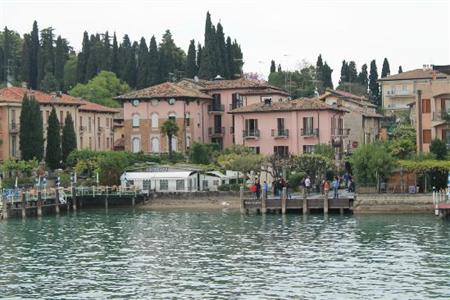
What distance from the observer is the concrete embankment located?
2923 inches

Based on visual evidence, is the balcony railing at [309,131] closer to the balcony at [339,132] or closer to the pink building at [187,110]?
the balcony at [339,132]

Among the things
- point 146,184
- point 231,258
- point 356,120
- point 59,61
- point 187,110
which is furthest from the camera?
point 59,61

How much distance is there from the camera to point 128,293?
39.2m

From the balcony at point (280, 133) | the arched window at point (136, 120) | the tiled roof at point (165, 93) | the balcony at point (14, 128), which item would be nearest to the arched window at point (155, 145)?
the arched window at point (136, 120)

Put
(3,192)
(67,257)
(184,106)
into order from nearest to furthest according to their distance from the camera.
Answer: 1. (67,257)
2. (3,192)
3. (184,106)

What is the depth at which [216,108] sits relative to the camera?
11956 centimetres

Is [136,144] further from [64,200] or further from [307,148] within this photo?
[64,200]

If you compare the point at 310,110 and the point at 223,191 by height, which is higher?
the point at 310,110

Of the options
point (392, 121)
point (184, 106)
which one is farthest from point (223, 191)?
point (392, 121)

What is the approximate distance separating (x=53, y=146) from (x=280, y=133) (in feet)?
71.0

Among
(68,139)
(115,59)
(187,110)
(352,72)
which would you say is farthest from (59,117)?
(352,72)

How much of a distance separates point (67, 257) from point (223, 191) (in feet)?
126

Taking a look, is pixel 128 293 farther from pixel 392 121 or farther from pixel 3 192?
pixel 392 121

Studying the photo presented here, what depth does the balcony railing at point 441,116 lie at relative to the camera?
286 ft
